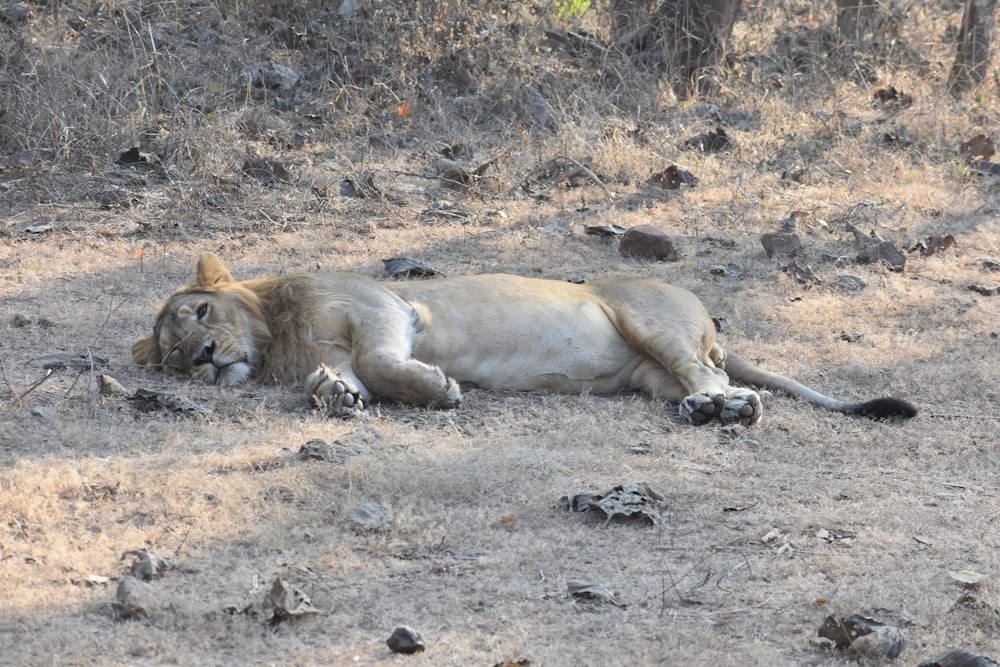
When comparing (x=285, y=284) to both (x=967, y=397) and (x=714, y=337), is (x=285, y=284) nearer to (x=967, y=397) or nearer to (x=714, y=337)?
(x=714, y=337)

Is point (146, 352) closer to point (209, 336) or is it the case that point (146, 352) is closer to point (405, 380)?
point (209, 336)

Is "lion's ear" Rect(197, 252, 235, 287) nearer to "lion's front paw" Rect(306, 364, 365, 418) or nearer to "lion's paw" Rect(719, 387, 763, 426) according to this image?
"lion's front paw" Rect(306, 364, 365, 418)

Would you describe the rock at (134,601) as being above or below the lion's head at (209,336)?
above

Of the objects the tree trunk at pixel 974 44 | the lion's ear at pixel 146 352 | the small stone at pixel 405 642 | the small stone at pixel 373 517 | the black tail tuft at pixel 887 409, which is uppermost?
the tree trunk at pixel 974 44

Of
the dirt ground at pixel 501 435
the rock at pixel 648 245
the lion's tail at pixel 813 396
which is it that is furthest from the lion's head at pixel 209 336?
the rock at pixel 648 245

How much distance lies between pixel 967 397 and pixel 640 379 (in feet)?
5.14

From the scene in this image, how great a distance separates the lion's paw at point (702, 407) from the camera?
18.1 ft

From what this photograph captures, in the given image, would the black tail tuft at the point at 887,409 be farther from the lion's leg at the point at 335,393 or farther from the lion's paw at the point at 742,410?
the lion's leg at the point at 335,393


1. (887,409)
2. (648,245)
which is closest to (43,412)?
(887,409)

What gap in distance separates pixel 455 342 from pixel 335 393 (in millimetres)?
793

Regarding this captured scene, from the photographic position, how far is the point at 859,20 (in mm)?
13469

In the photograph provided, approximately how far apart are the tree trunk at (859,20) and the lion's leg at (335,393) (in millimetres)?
9784

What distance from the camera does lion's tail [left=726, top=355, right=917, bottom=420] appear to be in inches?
219

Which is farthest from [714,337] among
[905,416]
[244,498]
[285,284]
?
[244,498]
